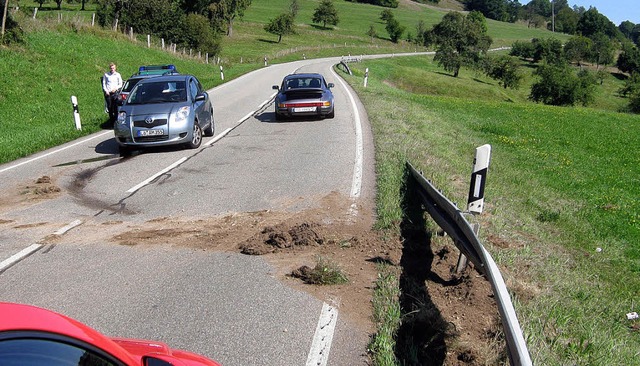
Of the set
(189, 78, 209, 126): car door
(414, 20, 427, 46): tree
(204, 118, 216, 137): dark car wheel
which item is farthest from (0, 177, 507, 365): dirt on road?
(414, 20, 427, 46): tree

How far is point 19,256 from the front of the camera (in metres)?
6.72

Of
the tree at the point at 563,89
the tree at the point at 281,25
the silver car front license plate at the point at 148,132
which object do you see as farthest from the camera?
the tree at the point at 281,25

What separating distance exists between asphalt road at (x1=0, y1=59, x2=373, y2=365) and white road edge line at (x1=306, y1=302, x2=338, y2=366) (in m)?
0.03

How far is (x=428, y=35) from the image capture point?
117 meters

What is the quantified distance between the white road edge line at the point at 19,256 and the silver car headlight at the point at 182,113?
6.95 m

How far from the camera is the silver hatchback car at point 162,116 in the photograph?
44.0 ft

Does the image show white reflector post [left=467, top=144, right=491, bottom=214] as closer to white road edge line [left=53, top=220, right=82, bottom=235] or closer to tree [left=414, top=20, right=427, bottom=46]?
white road edge line [left=53, top=220, right=82, bottom=235]

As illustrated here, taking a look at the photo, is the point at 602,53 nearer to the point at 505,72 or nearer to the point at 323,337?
the point at 505,72

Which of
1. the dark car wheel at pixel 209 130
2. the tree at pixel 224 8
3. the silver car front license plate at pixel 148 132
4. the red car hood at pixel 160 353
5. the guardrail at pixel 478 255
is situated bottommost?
the dark car wheel at pixel 209 130

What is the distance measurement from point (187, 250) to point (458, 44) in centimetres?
9480

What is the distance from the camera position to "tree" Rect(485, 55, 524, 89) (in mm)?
90625

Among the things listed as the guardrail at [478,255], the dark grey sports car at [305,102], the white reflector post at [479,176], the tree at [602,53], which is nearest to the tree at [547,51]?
the tree at [602,53]

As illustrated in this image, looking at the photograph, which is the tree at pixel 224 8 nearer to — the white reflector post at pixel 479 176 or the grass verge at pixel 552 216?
the grass verge at pixel 552 216

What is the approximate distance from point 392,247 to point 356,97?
19792 millimetres
